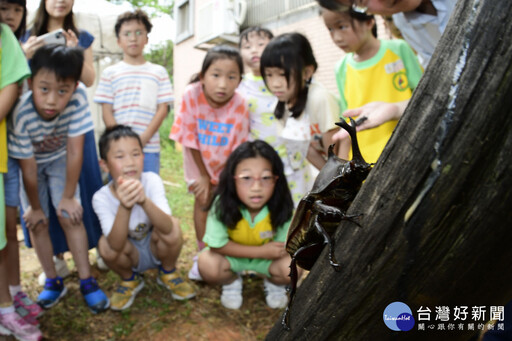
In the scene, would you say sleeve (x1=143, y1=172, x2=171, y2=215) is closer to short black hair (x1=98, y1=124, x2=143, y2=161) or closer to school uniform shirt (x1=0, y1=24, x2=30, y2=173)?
short black hair (x1=98, y1=124, x2=143, y2=161)

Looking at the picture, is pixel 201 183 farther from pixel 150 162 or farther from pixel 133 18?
pixel 133 18

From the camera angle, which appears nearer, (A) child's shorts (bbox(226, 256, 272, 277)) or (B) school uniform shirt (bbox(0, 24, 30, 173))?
(B) school uniform shirt (bbox(0, 24, 30, 173))

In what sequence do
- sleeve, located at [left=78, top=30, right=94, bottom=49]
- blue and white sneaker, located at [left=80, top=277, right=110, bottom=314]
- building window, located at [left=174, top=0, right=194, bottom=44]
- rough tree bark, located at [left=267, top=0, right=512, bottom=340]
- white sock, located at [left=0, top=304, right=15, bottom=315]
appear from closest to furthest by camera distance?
rough tree bark, located at [left=267, top=0, right=512, bottom=340] < white sock, located at [left=0, top=304, right=15, bottom=315] < blue and white sneaker, located at [left=80, top=277, right=110, bottom=314] < sleeve, located at [left=78, top=30, right=94, bottom=49] < building window, located at [left=174, top=0, right=194, bottom=44]

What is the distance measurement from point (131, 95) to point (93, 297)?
1700mm

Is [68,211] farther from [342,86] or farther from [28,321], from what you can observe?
[342,86]

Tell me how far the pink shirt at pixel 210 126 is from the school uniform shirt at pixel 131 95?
0.45 meters

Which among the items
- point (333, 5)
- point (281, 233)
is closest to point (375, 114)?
point (333, 5)

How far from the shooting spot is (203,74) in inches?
116

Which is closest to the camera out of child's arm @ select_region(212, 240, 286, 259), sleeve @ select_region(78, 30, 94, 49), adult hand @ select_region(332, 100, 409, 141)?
adult hand @ select_region(332, 100, 409, 141)

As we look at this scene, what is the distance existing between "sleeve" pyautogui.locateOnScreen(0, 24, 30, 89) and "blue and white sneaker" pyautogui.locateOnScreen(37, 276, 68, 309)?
140cm

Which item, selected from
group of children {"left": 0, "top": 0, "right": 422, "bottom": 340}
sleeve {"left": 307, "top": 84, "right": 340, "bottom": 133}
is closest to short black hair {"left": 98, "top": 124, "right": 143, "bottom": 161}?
group of children {"left": 0, "top": 0, "right": 422, "bottom": 340}

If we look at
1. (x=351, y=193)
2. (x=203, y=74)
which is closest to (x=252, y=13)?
(x=203, y=74)

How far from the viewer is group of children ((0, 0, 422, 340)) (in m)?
2.26

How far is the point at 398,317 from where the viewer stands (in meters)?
0.69
